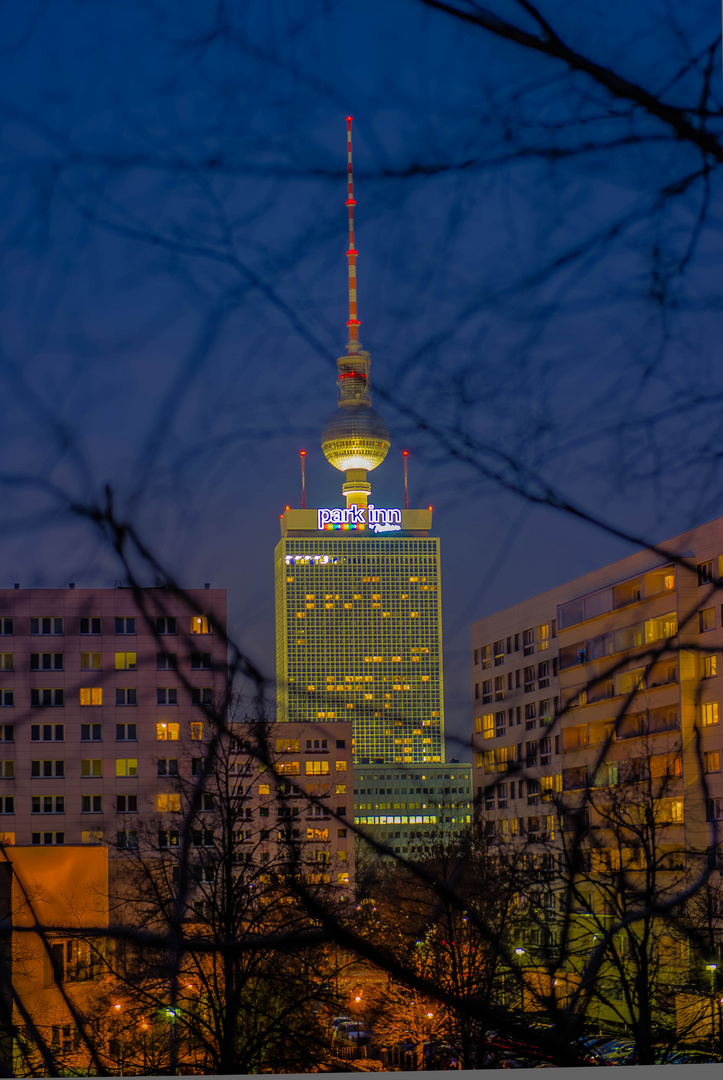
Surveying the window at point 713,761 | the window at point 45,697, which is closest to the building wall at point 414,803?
the window at point 713,761

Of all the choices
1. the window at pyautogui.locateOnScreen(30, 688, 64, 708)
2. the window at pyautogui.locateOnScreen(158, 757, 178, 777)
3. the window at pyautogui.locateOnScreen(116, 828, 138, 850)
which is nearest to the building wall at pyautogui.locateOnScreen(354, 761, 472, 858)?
the window at pyautogui.locateOnScreen(158, 757, 178, 777)

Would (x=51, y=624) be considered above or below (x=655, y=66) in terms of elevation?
below

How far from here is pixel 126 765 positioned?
476cm

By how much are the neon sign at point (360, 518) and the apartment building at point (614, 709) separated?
0.55 metres

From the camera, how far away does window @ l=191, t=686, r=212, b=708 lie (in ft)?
11.7

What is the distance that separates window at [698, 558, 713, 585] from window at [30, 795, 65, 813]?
272cm

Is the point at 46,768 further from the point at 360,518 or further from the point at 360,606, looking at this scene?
the point at 360,518

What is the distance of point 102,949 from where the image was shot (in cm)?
399

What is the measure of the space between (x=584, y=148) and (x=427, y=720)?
1.94m

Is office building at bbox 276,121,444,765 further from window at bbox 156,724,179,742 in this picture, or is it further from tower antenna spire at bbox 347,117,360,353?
window at bbox 156,724,179,742

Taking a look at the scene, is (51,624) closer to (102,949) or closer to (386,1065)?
(102,949)

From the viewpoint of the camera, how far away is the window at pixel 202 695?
357 cm

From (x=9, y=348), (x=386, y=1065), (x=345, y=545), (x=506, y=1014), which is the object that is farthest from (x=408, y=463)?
(x=386, y=1065)

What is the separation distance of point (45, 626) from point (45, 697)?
341mm
